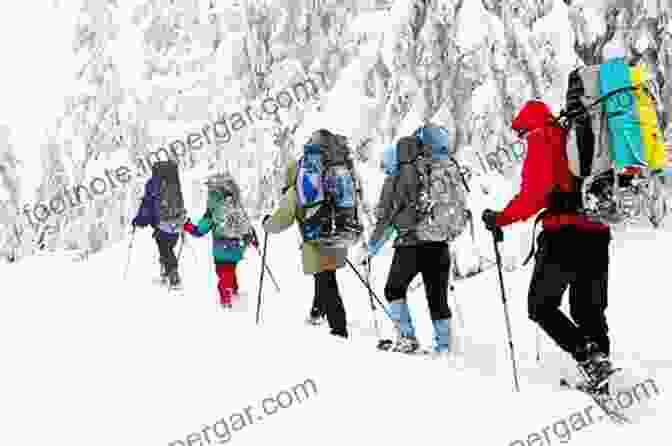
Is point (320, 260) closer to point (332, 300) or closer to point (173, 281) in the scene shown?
point (332, 300)

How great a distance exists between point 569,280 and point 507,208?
56 centimetres

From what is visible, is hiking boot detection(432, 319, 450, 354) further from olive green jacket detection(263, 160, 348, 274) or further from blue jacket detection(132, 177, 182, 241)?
blue jacket detection(132, 177, 182, 241)

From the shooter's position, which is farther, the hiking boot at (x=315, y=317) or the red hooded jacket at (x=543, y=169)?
the hiking boot at (x=315, y=317)

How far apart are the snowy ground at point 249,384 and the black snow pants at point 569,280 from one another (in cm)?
38

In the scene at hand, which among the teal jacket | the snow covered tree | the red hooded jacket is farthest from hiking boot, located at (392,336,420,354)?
the snow covered tree

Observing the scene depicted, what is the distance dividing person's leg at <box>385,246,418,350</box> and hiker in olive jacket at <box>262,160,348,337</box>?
478 millimetres

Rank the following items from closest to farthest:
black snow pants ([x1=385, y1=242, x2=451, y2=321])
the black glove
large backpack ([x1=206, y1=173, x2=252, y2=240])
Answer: the black glove → black snow pants ([x1=385, y1=242, x2=451, y2=321]) → large backpack ([x1=206, y1=173, x2=252, y2=240])

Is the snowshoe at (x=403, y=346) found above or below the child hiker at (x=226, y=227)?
below

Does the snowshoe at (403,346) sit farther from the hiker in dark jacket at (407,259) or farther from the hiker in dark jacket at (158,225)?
the hiker in dark jacket at (158,225)

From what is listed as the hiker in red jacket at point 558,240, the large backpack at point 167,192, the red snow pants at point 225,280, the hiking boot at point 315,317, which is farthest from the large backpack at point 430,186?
the large backpack at point 167,192

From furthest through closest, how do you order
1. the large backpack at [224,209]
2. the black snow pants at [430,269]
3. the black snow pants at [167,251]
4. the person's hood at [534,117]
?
the black snow pants at [167,251] → the large backpack at [224,209] → the black snow pants at [430,269] → the person's hood at [534,117]

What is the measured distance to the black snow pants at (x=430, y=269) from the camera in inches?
193

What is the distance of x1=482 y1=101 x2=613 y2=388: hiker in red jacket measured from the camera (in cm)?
369

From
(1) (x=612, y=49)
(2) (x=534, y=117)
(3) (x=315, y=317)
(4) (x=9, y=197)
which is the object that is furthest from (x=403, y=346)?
(4) (x=9, y=197)
